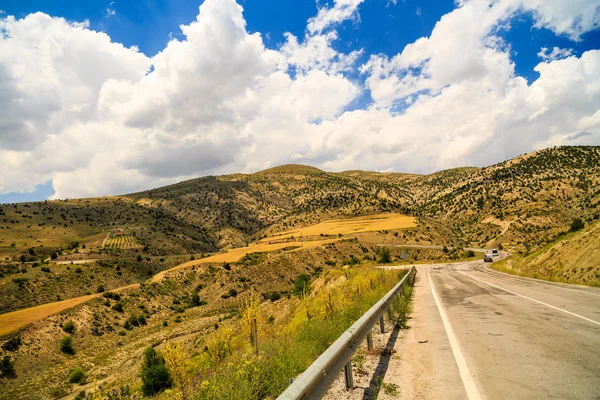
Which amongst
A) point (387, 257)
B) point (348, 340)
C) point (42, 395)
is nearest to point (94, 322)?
point (42, 395)

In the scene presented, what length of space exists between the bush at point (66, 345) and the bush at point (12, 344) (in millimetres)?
4414

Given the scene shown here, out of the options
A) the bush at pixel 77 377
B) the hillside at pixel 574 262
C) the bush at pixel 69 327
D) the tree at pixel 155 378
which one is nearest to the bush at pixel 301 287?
the tree at pixel 155 378

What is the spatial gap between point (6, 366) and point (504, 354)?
4991 cm

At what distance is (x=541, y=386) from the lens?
Answer: 4.24m

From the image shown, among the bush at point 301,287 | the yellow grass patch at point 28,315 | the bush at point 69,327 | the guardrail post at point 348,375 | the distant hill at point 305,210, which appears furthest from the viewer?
the distant hill at point 305,210

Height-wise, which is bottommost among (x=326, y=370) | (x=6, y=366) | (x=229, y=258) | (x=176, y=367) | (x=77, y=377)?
(x=77, y=377)

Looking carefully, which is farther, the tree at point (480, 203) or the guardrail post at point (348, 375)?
the tree at point (480, 203)

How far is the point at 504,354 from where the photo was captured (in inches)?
226

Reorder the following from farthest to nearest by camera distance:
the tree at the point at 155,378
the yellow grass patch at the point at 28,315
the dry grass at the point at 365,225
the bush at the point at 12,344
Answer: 1. the dry grass at the point at 365,225
2. the yellow grass patch at the point at 28,315
3. the bush at the point at 12,344
4. the tree at the point at 155,378

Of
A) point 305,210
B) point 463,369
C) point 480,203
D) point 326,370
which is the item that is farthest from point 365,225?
point 326,370

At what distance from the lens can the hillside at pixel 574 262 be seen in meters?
18.0

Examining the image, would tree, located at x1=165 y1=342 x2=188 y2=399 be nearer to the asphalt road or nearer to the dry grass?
the asphalt road

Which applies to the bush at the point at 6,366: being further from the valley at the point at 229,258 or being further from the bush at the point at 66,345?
the bush at the point at 66,345

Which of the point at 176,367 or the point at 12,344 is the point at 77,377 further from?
the point at 176,367
